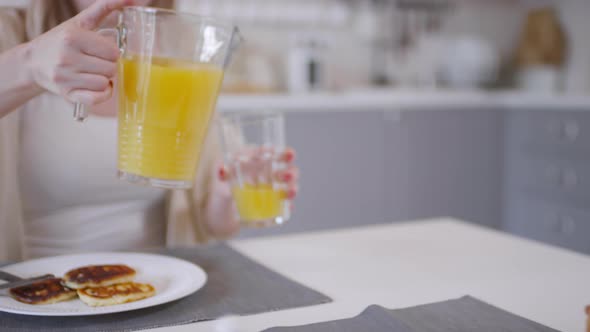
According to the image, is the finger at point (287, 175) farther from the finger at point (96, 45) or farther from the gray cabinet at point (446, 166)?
the gray cabinet at point (446, 166)

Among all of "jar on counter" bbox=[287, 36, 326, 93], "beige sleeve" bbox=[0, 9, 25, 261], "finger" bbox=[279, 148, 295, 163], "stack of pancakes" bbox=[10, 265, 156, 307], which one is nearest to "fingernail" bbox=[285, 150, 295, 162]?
"finger" bbox=[279, 148, 295, 163]

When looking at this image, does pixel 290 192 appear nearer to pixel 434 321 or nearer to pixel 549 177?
pixel 434 321

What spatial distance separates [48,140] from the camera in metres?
1.26

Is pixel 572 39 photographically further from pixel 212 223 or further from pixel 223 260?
pixel 223 260

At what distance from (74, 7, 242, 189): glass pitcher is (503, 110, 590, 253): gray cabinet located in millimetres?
2495

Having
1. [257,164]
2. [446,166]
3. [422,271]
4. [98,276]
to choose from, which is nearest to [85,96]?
[98,276]

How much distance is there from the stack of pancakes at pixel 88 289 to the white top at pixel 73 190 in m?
0.49

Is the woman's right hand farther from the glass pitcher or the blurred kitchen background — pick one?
the blurred kitchen background

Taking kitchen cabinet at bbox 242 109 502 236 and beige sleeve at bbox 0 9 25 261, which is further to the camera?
kitchen cabinet at bbox 242 109 502 236

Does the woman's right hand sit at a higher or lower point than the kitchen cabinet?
higher

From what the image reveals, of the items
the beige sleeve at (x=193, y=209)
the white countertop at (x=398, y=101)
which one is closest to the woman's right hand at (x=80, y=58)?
the beige sleeve at (x=193, y=209)

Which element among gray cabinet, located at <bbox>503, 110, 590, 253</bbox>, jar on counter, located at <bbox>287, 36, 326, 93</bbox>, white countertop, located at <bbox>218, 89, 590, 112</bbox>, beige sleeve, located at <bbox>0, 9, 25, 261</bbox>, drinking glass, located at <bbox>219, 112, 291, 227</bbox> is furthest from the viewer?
jar on counter, located at <bbox>287, 36, 326, 93</bbox>

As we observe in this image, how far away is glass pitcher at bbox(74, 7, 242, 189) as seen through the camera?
737 mm

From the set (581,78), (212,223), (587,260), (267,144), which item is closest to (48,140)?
(212,223)
